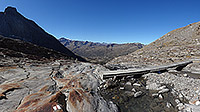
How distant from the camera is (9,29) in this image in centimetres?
10006

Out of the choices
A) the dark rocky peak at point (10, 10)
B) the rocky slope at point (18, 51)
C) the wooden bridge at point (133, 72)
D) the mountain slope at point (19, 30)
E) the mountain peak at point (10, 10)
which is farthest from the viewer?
the dark rocky peak at point (10, 10)

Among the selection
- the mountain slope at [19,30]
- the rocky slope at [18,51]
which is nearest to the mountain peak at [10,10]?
the mountain slope at [19,30]

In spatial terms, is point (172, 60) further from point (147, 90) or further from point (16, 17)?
point (16, 17)

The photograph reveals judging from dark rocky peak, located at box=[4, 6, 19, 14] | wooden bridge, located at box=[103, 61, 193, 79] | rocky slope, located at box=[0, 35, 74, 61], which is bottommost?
wooden bridge, located at box=[103, 61, 193, 79]

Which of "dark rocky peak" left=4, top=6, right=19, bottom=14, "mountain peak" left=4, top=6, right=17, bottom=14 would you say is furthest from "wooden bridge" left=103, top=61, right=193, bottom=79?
"mountain peak" left=4, top=6, right=17, bottom=14

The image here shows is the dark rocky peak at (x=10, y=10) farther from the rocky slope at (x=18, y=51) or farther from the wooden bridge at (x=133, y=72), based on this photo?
the wooden bridge at (x=133, y=72)

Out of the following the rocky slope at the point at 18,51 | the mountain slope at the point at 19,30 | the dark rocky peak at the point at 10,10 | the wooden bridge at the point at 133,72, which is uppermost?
the dark rocky peak at the point at 10,10

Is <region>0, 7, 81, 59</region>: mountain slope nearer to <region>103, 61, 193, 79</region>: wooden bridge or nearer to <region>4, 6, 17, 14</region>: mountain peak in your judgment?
<region>4, 6, 17, 14</region>: mountain peak

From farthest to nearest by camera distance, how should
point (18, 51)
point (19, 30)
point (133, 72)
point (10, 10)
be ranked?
point (10, 10), point (19, 30), point (18, 51), point (133, 72)

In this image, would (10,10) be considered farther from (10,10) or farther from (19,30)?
(19,30)

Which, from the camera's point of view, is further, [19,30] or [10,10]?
[10,10]

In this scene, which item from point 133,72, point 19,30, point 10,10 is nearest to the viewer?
point 133,72

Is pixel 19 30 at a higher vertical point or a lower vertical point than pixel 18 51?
higher

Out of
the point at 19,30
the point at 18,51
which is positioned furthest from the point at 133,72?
the point at 19,30
